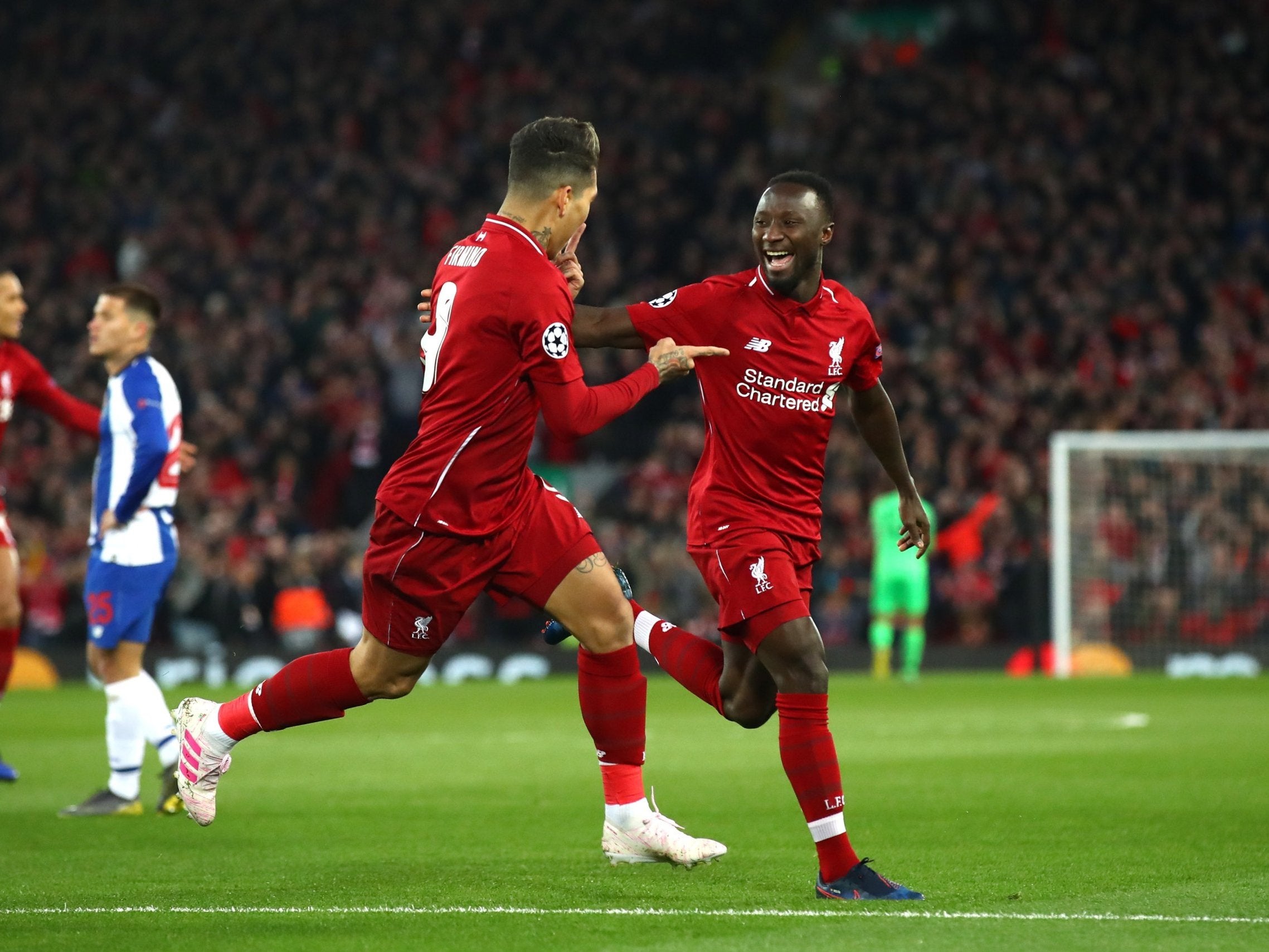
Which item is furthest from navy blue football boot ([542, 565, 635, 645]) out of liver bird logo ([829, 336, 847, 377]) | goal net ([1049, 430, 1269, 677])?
goal net ([1049, 430, 1269, 677])

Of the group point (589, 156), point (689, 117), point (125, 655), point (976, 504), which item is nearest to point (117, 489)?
point (125, 655)

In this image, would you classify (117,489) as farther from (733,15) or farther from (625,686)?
(733,15)

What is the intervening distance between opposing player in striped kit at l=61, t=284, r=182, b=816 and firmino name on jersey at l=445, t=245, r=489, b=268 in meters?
3.09

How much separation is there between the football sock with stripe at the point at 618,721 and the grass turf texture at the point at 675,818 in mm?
294

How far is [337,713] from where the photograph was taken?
5996 mm

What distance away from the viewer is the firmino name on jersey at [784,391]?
6.42m

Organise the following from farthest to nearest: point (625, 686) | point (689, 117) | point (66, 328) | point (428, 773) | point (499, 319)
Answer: point (689, 117) → point (66, 328) → point (428, 773) → point (625, 686) → point (499, 319)

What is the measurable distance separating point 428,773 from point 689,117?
17815 millimetres

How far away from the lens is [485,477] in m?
5.85

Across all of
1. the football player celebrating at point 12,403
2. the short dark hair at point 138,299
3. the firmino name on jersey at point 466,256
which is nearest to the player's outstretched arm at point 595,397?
the firmino name on jersey at point 466,256

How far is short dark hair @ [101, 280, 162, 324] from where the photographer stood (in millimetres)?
8688

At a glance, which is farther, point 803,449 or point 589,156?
point 803,449

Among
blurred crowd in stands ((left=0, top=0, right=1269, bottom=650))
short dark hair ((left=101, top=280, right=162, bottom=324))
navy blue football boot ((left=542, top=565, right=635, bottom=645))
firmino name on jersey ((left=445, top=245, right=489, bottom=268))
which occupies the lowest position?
navy blue football boot ((left=542, top=565, right=635, bottom=645))

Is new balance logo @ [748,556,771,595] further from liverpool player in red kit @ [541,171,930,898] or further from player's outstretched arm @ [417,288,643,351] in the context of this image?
player's outstretched arm @ [417,288,643,351]
